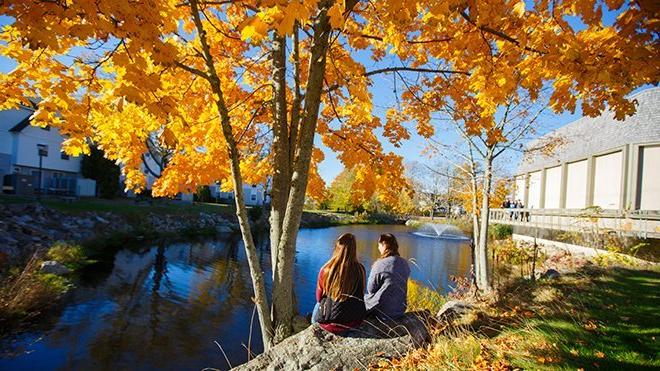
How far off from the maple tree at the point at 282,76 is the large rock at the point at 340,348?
503 millimetres

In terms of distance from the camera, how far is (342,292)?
4.34 meters

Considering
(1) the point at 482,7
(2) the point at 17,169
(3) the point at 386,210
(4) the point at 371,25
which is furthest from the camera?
(3) the point at 386,210

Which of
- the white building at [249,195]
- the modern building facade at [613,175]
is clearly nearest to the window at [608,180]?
the modern building facade at [613,175]

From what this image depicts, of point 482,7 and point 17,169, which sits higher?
point 482,7

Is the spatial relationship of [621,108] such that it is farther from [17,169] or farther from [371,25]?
[17,169]

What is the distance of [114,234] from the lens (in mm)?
18547

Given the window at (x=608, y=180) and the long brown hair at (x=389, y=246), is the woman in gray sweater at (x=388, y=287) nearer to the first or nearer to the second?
the long brown hair at (x=389, y=246)

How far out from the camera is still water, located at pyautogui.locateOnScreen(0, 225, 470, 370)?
7.31 meters

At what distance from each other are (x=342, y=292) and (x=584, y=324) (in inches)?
116

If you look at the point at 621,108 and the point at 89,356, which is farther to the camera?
the point at 89,356

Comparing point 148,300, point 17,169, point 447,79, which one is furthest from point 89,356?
point 17,169

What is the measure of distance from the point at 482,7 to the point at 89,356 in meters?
8.66

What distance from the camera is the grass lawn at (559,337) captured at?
3.46 m

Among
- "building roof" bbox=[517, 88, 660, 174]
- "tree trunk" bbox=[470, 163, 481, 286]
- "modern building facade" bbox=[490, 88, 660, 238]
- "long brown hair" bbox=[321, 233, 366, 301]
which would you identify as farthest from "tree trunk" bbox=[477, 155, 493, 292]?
"long brown hair" bbox=[321, 233, 366, 301]
